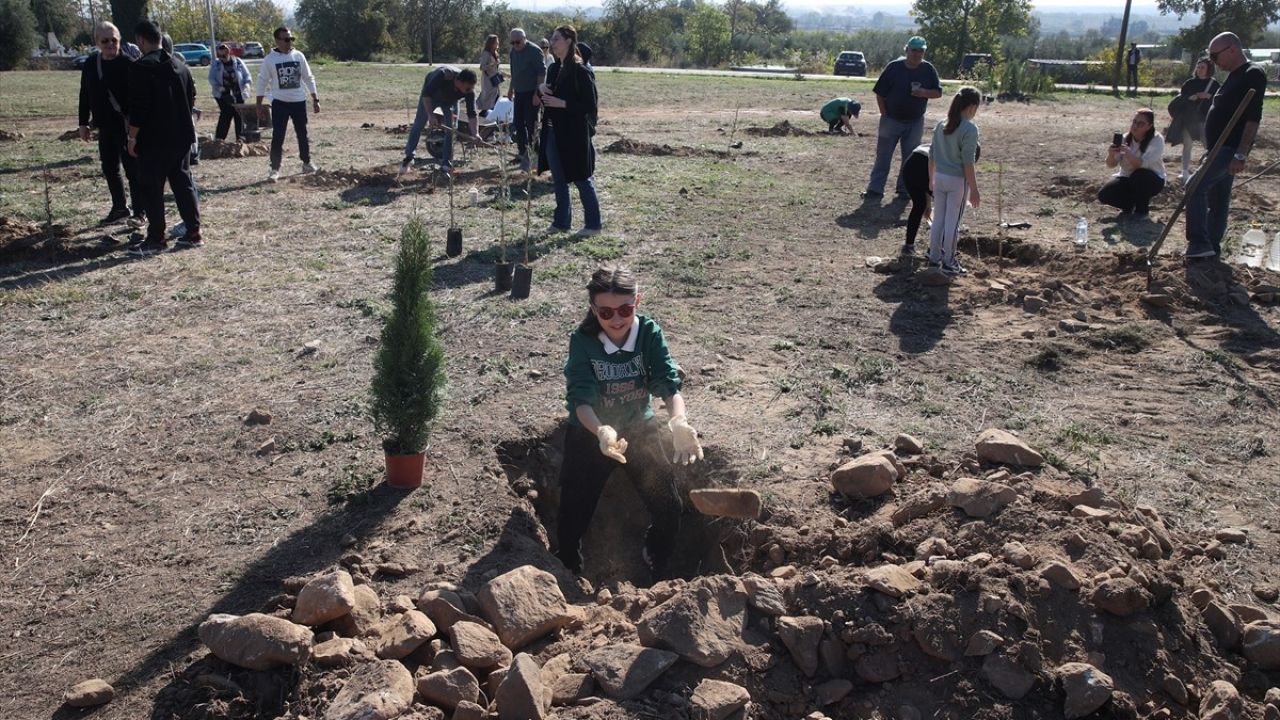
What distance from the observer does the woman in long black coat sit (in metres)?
9.13

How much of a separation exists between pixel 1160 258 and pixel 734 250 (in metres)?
3.83

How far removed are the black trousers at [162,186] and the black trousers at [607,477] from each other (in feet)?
18.6

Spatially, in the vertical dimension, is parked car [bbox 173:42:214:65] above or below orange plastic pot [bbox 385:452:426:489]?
above

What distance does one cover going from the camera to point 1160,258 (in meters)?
8.98

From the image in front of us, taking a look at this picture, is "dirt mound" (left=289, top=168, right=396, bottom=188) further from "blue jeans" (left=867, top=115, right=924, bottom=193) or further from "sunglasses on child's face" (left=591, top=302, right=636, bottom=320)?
"sunglasses on child's face" (left=591, top=302, right=636, bottom=320)

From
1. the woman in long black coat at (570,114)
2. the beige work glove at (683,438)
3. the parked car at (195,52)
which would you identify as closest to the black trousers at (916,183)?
the woman in long black coat at (570,114)

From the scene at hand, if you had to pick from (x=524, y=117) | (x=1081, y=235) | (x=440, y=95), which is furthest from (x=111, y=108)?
(x=1081, y=235)

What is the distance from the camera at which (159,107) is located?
8.23 meters

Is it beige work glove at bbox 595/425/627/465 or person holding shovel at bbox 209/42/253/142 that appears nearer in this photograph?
beige work glove at bbox 595/425/627/465

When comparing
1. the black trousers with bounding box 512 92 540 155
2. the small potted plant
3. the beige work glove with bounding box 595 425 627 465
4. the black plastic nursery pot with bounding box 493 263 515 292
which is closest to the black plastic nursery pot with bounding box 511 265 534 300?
the black plastic nursery pot with bounding box 493 263 515 292

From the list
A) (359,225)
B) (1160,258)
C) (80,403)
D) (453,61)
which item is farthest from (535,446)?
(453,61)

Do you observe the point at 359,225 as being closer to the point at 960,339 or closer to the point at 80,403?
the point at 80,403

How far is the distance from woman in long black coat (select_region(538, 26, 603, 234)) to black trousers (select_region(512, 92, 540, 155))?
3093mm

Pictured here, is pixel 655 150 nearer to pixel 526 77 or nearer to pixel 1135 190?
pixel 526 77
